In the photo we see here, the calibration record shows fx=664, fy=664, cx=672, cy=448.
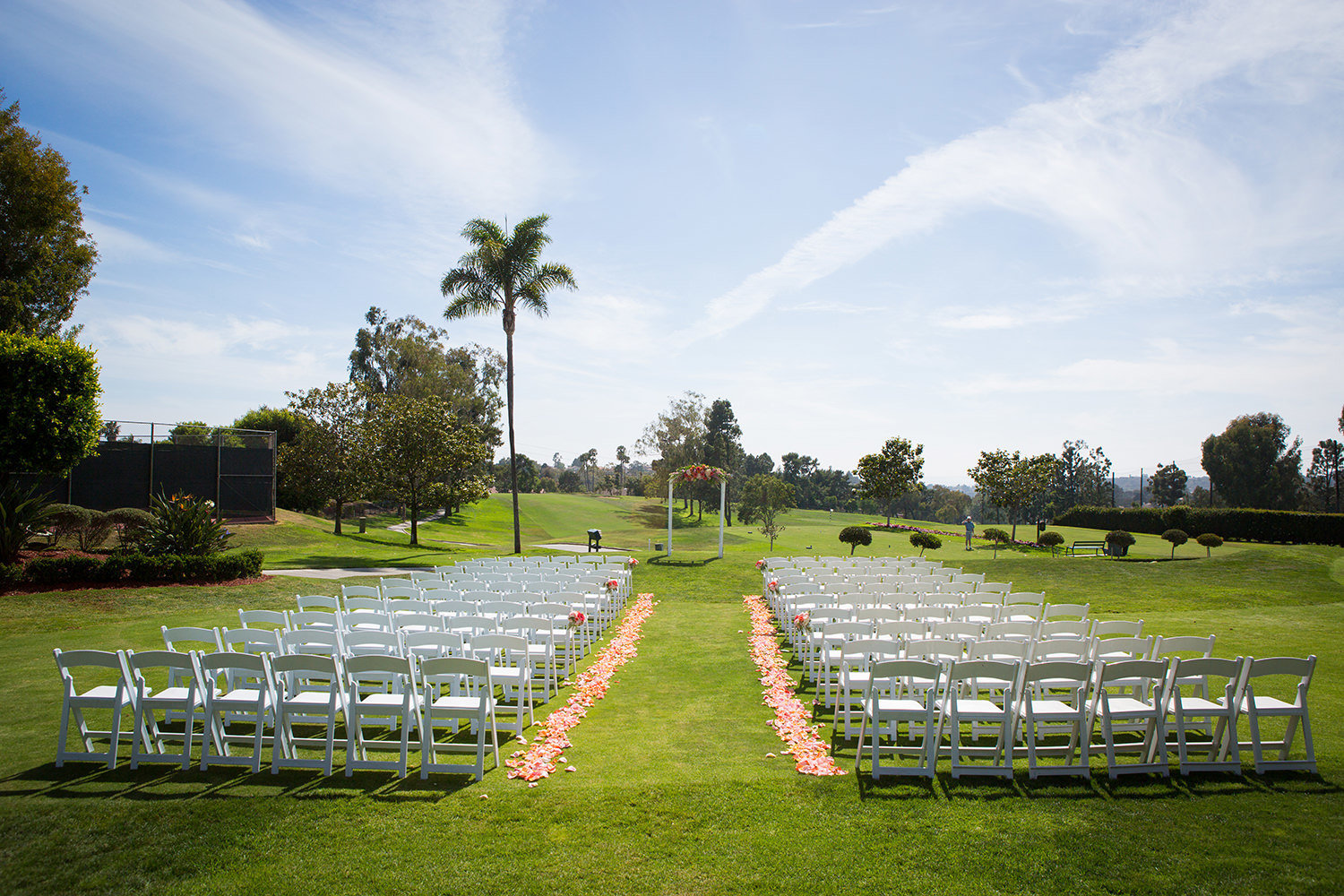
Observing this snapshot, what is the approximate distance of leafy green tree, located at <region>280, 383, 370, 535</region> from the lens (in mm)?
32100


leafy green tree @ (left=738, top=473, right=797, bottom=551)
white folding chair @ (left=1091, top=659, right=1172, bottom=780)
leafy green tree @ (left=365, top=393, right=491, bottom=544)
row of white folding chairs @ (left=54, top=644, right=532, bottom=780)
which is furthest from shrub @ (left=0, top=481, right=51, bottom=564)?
leafy green tree @ (left=738, top=473, right=797, bottom=551)

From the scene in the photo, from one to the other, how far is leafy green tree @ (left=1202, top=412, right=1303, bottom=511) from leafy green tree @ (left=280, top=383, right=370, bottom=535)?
74838mm

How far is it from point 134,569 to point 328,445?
1904 centimetres

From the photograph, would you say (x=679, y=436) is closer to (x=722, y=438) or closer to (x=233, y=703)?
(x=722, y=438)

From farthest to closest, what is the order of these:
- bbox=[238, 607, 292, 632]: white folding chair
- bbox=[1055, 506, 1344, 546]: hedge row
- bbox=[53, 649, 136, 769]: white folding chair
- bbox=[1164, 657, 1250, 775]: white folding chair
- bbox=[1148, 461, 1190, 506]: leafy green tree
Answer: bbox=[1148, 461, 1190, 506]: leafy green tree → bbox=[1055, 506, 1344, 546]: hedge row → bbox=[238, 607, 292, 632]: white folding chair → bbox=[1164, 657, 1250, 775]: white folding chair → bbox=[53, 649, 136, 769]: white folding chair

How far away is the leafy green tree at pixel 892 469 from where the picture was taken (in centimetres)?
3738

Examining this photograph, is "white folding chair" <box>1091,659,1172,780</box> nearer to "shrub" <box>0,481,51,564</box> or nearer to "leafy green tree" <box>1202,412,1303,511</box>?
"shrub" <box>0,481,51,564</box>

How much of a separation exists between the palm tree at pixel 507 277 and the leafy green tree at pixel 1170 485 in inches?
3490

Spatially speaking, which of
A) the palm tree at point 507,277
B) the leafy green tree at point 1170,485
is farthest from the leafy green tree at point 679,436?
the leafy green tree at point 1170,485

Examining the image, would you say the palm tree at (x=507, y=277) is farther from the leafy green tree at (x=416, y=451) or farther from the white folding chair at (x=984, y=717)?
the white folding chair at (x=984, y=717)

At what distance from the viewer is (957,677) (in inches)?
218

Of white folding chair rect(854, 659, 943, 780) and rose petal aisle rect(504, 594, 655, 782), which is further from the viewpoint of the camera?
A: rose petal aisle rect(504, 594, 655, 782)

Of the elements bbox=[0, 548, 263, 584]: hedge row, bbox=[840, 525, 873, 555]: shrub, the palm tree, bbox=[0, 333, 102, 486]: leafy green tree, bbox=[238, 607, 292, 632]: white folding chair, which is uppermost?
the palm tree

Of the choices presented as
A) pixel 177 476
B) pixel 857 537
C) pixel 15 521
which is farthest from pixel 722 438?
pixel 15 521
